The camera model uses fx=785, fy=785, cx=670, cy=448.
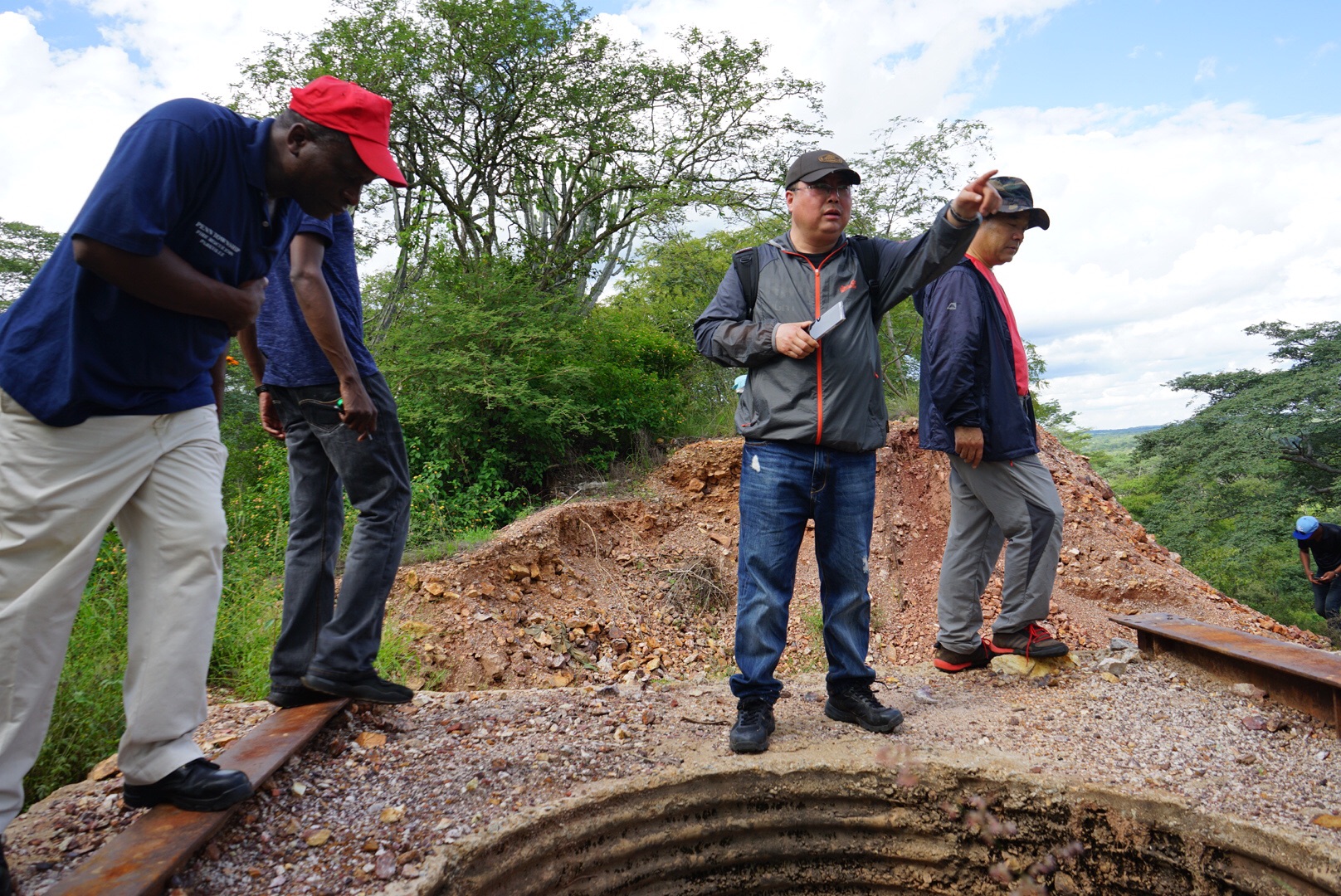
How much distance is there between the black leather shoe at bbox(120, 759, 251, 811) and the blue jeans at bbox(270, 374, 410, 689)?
2.02 feet

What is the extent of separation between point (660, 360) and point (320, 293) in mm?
8300

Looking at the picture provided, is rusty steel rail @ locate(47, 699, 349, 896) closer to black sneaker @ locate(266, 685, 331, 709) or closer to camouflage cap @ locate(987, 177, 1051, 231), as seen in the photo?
black sneaker @ locate(266, 685, 331, 709)

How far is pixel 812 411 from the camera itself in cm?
283

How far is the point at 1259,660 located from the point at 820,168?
2.66 m

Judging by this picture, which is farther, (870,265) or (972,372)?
(972,372)

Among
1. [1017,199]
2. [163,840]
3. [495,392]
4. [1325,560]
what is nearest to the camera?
[163,840]

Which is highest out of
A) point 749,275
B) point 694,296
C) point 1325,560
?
point 694,296

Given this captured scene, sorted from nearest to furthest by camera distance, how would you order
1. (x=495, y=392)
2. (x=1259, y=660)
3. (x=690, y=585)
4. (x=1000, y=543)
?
(x=1259, y=660) < (x=1000, y=543) < (x=690, y=585) < (x=495, y=392)

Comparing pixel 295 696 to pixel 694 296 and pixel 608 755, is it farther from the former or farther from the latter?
pixel 694 296

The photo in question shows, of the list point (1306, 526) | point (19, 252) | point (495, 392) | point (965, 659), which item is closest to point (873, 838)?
point (965, 659)

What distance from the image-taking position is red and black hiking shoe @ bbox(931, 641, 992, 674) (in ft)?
12.8

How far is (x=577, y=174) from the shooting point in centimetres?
1057

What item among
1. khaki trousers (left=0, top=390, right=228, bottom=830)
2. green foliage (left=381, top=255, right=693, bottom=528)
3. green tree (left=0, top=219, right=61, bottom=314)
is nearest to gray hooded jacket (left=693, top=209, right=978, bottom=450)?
khaki trousers (left=0, top=390, right=228, bottom=830)

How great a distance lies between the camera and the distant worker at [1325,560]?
10.1 metres
